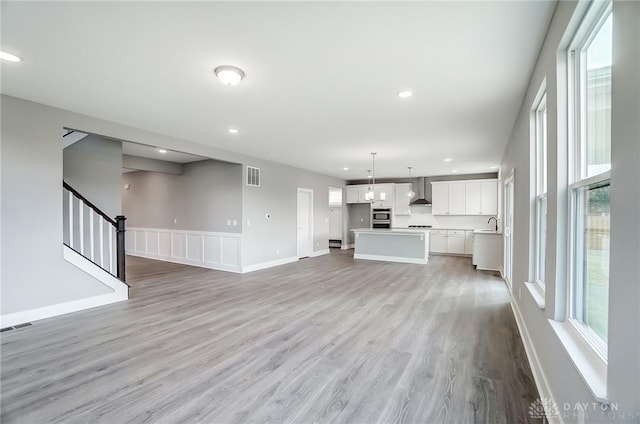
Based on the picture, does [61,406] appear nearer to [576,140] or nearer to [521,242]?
[576,140]

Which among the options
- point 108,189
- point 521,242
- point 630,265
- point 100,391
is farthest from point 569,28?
point 108,189

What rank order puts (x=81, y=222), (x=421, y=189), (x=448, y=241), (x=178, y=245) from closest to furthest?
(x=81, y=222) < (x=178, y=245) < (x=448, y=241) < (x=421, y=189)

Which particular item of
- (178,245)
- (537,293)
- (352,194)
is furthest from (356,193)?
(537,293)

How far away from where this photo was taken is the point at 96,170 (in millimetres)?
4871

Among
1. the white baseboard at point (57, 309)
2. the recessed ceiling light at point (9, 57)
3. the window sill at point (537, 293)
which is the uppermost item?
the recessed ceiling light at point (9, 57)

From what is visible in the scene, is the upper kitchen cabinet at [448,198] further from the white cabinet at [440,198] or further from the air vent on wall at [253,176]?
the air vent on wall at [253,176]

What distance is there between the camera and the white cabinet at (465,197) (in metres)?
9.01

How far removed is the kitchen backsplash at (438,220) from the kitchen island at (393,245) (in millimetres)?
2243

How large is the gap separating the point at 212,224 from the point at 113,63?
4.81 metres

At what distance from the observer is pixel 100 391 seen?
2.17 m

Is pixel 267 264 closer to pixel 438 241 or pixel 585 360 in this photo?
pixel 438 241

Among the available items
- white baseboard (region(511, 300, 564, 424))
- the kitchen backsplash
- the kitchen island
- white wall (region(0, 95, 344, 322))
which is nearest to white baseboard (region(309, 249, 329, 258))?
the kitchen island

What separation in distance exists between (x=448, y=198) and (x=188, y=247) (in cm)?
797

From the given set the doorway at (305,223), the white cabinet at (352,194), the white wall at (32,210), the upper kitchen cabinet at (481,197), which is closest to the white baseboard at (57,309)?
the white wall at (32,210)
